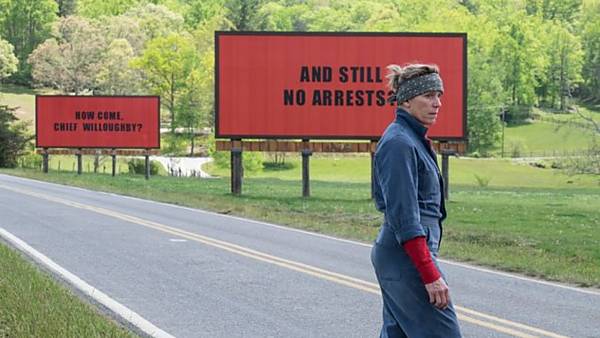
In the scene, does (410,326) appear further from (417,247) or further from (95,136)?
(95,136)

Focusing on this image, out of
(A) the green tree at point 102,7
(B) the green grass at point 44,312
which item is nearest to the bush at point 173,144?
(B) the green grass at point 44,312

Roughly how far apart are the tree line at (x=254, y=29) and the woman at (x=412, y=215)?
71.6 m

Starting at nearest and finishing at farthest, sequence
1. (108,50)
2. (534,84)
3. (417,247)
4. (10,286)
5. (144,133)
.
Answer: (417,247), (10,286), (144,133), (108,50), (534,84)

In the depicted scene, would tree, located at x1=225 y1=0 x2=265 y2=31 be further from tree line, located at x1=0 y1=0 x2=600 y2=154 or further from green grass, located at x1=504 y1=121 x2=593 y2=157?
green grass, located at x1=504 y1=121 x2=593 y2=157

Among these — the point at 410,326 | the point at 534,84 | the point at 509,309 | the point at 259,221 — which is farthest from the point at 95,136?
the point at 534,84

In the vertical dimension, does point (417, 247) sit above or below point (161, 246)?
above

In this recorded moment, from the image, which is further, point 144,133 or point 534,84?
point 534,84

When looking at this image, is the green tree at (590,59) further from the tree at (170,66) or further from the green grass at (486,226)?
the green grass at (486,226)

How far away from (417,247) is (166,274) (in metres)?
8.42

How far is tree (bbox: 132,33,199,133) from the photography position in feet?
249

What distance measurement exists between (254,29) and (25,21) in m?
54.4

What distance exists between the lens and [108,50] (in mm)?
106875

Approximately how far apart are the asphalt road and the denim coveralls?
12.8ft

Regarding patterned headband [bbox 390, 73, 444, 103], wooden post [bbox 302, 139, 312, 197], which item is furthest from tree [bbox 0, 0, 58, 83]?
patterned headband [bbox 390, 73, 444, 103]
